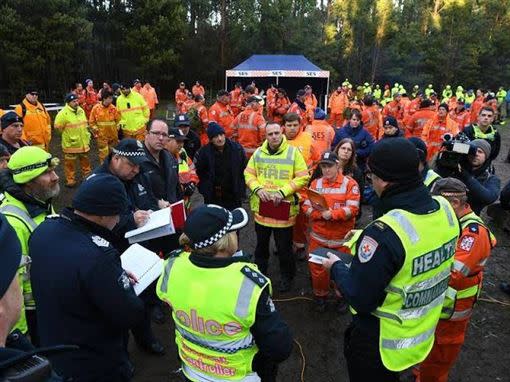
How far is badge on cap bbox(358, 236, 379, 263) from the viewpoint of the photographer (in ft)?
6.87

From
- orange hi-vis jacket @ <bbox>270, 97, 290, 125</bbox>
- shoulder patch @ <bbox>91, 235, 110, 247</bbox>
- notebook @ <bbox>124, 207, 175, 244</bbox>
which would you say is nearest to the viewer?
shoulder patch @ <bbox>91, 235, 110, 247</bbox>

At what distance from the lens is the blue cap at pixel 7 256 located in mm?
1101

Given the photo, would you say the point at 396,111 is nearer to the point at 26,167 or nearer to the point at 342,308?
the point at 342,308

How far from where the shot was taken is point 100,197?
2.24 m

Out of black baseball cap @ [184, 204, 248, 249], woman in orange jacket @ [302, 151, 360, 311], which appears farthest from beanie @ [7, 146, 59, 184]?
woman in orange jacket @ [302, 151, 360, 311]

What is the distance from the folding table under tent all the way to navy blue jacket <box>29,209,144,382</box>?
21365mm

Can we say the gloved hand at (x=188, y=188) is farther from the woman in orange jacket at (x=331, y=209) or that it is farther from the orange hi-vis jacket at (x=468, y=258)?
the orange hi-vis jacket at (x=468, y=258)

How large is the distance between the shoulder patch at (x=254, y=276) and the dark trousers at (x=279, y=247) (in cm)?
271

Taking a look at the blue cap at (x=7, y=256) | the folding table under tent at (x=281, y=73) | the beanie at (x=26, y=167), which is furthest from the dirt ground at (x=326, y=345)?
the folding table under tent at (x=281, y=73)

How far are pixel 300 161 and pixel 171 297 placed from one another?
289 cm

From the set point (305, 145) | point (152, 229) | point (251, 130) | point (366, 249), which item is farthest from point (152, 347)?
point (251, 130)

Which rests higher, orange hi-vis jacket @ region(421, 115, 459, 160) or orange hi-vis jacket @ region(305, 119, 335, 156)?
orange hi-vis jacket @ region(305, 119, 335, 156)

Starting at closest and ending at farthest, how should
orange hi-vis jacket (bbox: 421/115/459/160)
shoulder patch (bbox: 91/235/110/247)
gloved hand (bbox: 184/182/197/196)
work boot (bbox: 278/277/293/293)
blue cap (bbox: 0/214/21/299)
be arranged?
blue cap (bbox: 0/214/21/299) < shoulder patch (bbox: 91/235/110/247) < work boot (bbox: 278/277/293/293) < gloved hand (bbox: 184/182/197/196) < orange hi-vis jacket (bbox: 421/115/459/160)

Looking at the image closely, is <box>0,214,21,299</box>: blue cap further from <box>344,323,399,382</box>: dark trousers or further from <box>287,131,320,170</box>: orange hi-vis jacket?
<box>287,131,320,170</box>: orange hi-vis jacket
